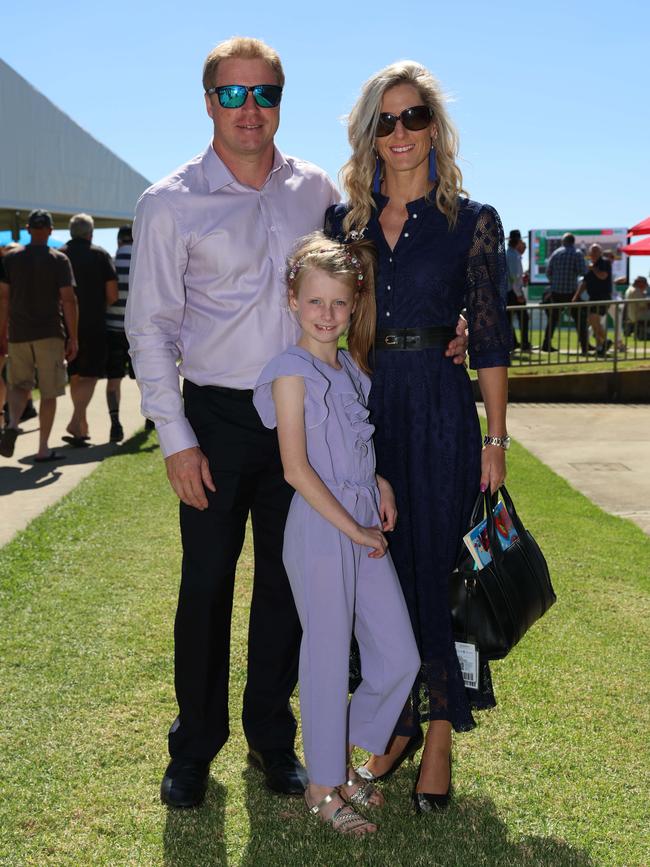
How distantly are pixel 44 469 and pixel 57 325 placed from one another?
1.32 m

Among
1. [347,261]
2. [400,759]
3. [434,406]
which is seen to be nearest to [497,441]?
[434,406]

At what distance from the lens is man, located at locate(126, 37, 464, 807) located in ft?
10.1

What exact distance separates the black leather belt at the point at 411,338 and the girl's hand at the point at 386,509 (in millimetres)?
418

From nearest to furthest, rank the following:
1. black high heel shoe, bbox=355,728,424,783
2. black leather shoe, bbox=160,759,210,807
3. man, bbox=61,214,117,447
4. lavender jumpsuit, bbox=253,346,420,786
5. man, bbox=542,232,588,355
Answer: lavender jumpsuit, bbox=253,346,420,786 → black leather shoe, bbox=160,759,210,807 → black high heel shoe, bbox=355,728,424,783 → man, bbox=61,214,117,447 → man, bbox=542,232,588,355

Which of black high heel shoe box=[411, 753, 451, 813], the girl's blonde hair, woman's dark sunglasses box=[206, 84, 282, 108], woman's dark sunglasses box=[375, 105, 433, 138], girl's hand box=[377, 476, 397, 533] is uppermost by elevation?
woman's dark sunglasses box=[206, 84, 282, 108]

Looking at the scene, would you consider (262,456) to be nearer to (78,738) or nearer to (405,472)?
(405,472)

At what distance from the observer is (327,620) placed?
2982 mm

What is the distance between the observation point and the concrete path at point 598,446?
7.93m

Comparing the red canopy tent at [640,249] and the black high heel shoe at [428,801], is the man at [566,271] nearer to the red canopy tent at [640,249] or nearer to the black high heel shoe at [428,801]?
the red canopy tent at [640,249]

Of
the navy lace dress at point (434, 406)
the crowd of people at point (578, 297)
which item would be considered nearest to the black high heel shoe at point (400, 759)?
the navy lace dress at point (434, 406)

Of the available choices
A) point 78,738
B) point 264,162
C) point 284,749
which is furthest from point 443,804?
point 264,162

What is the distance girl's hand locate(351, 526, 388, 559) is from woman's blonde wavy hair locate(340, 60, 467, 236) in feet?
2.88

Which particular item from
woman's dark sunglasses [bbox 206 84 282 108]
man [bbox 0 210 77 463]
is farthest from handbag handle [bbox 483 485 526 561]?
man [bbox 0 210 77 463]

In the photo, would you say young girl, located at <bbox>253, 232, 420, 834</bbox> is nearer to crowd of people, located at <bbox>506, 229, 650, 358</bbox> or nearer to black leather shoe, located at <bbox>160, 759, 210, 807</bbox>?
black leather shoe, located at <bbox>160, 759, 210, 807</bbox>
